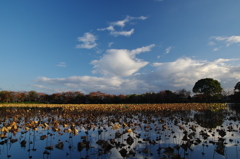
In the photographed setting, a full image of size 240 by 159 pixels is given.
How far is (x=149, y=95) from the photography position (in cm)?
7425

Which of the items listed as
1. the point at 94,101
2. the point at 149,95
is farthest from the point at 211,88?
the point at 94,101

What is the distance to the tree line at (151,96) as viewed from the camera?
202 ft

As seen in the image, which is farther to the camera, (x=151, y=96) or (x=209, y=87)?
(x=151, y=96)

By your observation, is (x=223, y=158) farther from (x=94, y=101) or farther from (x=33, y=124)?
(x=94, y=101)

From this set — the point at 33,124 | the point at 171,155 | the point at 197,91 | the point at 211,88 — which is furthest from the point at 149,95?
the point at 171,155

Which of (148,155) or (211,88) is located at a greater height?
(211,88)

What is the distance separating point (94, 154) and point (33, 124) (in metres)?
7.47

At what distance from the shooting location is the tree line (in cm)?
6155

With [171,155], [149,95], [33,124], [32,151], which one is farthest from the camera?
[149,95]

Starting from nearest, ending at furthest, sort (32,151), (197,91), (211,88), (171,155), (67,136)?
(171,155)
(32,151)
(67,136)
(211,88)
(197,91)

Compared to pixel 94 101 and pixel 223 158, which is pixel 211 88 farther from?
pixel 223 158

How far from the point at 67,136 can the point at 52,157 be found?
3510 millimetres

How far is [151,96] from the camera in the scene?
239 feet

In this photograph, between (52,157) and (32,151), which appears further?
(32,151)
